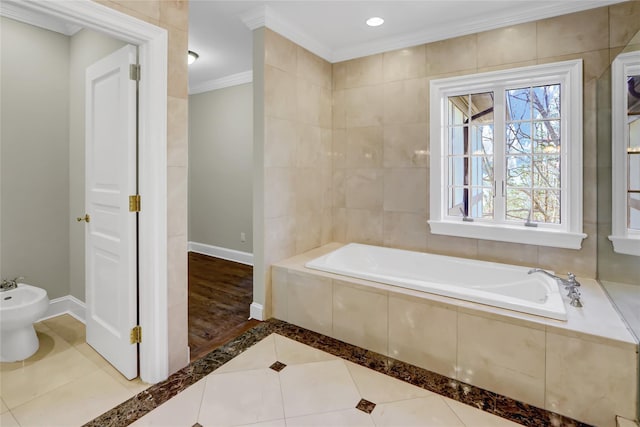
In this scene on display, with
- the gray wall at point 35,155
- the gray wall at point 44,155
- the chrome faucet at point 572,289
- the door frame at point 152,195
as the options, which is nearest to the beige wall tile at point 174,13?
the door frame at point 152,195

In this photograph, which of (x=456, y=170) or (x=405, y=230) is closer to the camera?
(x=456, y=170)

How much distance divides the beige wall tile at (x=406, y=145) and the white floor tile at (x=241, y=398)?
2.25 metres

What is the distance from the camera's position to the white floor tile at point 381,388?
193cm

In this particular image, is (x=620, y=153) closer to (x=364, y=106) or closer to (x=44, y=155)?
(x=364, y=106)

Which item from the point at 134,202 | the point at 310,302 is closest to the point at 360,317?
the point at 310,302

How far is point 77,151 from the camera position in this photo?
2.82 m

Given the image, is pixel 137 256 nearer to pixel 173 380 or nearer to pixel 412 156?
pixel 173 380

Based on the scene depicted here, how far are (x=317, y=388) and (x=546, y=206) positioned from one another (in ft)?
7.77

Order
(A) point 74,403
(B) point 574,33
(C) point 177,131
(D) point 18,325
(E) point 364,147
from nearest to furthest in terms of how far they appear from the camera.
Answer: (A) point 74,403 → (C) point 177,131 → (D) point 18,325 → (B) point 574,33 → (E) point 364,147

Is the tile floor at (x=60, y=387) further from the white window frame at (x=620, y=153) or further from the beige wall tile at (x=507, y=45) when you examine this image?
the beige wall tile at (x=507, y=45)

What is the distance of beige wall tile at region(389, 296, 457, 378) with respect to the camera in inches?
83.0

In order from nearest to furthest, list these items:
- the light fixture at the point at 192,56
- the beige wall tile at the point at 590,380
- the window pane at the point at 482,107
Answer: the beige wall tile at the point at 590,380
the window pane at the point at 482,107
the light fixture at the point at 192,56

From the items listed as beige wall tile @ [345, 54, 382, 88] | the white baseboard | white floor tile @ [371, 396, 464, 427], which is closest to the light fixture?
beige wall tile @ [345, 54, 382, 88]

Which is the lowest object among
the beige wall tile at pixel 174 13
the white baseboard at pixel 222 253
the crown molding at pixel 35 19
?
the white baseboard at pixel 222 253
